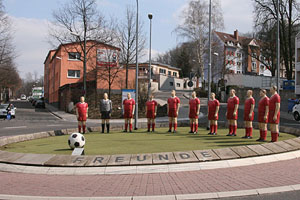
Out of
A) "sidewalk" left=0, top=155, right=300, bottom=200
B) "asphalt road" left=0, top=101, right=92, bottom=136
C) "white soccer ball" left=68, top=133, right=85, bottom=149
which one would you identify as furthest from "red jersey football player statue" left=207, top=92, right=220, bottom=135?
"asphalt road" left=0, top=101, right=92, bottom=136

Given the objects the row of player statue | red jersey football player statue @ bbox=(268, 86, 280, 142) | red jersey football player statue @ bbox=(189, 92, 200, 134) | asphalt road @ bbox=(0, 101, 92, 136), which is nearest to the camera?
red jersey football player statue @ bbox=(268, 86, 280, 142)

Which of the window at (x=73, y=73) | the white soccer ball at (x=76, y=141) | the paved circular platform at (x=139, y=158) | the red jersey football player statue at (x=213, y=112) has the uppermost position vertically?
the window at (x=73, y=73)

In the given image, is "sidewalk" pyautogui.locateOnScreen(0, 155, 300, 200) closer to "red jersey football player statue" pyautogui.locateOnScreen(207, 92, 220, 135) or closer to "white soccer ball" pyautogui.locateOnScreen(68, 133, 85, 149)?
"white soccer ball" pyautogui.locateOnScreen(68, 133, 85, 149)

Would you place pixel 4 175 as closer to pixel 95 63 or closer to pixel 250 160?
pixel 250 160

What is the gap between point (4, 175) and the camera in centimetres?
739

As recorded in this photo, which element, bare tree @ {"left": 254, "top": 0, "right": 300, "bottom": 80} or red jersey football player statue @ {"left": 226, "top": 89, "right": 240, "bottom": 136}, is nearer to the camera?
red jersey football player statue @ {"left": 226, "top": 89, "right": 240, "bottom": 136}

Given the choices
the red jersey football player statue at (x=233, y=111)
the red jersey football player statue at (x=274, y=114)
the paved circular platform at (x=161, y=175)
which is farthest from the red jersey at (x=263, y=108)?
the paved circular platform at (x=161, y=175)

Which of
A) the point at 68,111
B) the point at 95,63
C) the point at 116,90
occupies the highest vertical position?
the point at 95,63

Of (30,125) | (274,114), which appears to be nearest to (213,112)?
(274,114)

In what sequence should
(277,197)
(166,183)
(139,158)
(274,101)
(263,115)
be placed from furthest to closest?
(263,115) < (274,101) < (139,158) < (166,183) < (277,197)

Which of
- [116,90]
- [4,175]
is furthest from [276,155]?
[116,90]

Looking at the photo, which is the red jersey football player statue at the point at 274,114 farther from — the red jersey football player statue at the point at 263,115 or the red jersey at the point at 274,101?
the red jersey football player statue at the point at 263,115

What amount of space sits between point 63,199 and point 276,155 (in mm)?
5717

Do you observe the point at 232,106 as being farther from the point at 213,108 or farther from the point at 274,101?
the point at 274,101
